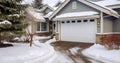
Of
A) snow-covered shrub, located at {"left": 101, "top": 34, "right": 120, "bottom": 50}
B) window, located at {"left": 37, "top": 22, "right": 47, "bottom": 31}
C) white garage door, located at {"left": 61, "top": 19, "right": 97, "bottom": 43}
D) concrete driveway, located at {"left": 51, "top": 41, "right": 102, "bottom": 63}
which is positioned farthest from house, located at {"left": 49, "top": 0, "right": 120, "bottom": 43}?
window, located at {"left": 37, "top": 22, "right": 47, "bottom": 31}

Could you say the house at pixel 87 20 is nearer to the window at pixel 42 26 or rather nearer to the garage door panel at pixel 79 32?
the garage door panel at pixel 79 32

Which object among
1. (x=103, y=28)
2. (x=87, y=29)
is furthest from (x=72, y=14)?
(x=103, y=28)

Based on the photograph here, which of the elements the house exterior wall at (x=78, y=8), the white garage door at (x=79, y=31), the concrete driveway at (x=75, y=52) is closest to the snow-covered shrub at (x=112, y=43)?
the concrete driveway at (x=75, y=52)

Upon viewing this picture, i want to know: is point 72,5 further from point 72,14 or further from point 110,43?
point 110,43

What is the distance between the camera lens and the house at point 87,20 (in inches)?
716

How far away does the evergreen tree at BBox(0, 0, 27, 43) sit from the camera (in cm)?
1128

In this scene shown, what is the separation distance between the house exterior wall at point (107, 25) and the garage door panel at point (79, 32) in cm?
116

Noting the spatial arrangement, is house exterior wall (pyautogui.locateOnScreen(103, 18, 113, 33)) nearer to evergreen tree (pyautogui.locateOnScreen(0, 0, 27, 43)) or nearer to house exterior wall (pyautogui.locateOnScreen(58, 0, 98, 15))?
house exterior wall (pyautogui.locateOnScreen(58, 0, 98, 15))

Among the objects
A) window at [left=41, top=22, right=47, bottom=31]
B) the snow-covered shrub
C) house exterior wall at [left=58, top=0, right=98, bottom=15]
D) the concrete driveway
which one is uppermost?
house exterior wall at [left=58, top=0, right=98, bottom=15]

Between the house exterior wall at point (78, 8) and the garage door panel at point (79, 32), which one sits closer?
the garage door panel at point (79, 32)

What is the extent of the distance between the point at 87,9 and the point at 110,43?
7.50 meters

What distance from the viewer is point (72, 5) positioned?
21.1 m

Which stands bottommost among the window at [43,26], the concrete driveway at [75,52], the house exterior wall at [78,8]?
the concrete driveway at [75,52]

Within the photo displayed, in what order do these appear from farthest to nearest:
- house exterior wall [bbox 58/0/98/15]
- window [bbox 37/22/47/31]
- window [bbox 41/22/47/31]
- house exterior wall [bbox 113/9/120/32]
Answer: window [bbox 41/22/47/31] → window [bbox 37/22/47/31] → house exterior wall [bbox 58/0/98/15] → house exterior wall [bbox 113/9/120/32]
